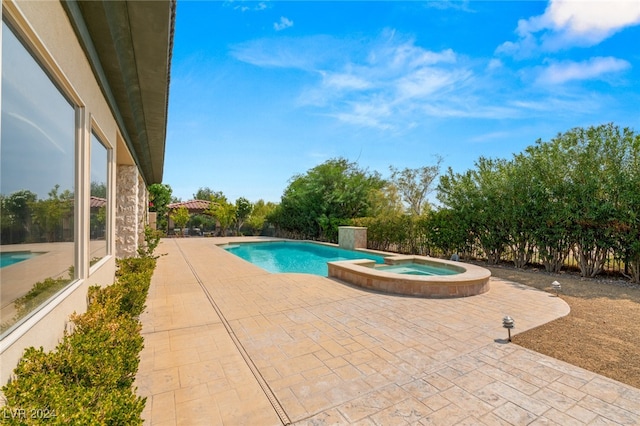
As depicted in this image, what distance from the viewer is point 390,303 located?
657 centimetres

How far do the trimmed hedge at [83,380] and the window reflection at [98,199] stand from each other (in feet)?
5.92

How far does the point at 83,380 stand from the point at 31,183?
5.29 feet

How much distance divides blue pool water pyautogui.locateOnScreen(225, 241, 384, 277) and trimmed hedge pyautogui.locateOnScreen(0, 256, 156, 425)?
9.33 m

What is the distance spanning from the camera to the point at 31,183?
2402 millimetres

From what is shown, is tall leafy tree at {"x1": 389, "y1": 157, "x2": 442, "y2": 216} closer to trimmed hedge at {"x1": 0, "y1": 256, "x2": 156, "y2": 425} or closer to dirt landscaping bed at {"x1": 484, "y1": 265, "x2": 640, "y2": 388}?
dirt landscaping bed at {"x1": 484, "y1": 265, "x2": 640, "y2": 388}

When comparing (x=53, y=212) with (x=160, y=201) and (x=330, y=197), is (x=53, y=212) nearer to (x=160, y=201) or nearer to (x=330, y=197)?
(x=330, y=197)

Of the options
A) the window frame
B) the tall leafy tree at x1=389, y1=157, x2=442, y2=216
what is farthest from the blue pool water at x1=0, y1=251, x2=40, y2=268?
the tall leafy tree at x1=389, y1=157, x2=442, y2=216

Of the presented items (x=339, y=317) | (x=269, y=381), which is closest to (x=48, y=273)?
(x=269, y=381)

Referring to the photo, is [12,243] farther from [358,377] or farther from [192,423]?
[358,377]

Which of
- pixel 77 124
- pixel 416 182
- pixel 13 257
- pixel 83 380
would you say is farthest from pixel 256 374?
pixel 416 182

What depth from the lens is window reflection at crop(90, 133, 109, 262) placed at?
442 cm

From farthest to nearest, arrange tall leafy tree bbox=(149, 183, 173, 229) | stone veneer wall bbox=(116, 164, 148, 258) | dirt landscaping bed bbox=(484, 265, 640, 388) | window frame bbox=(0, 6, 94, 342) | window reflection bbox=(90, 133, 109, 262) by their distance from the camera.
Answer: tall leafy tree bbox=(149, 183, 173, 229) → stone veneer wall bbox=(116, 164, 148, 258) → window reflection bbox=(90, 133, 109, 262) → dirt landscaping bed bbox=(484, 265, 640, 388) → window frame bbox=(0, 6, 94, 342)

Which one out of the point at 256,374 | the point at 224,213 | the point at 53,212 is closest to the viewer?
A: the point at 53,212

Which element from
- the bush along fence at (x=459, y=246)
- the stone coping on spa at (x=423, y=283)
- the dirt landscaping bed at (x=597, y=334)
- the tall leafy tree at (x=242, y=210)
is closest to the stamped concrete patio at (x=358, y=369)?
the dirt landscaping bed at (x=597, y=334)
